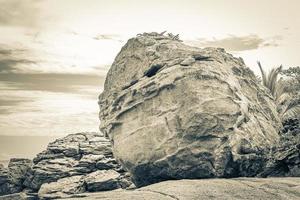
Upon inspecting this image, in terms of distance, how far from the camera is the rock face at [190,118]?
14.2 m

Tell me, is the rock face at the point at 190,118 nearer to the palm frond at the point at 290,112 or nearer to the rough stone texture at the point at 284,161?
the rough stone texture at the point at 284,161

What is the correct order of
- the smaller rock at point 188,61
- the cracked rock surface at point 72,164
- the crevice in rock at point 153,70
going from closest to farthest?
the smaller rock at point 188,61 → the crevice in rock at point 153,70 → the cracked rock surface at point 72,164

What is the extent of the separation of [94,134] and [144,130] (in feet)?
21.7

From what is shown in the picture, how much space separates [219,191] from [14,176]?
531 inches

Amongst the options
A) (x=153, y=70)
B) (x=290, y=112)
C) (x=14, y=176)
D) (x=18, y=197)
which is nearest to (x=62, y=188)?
(x=18, y=197)

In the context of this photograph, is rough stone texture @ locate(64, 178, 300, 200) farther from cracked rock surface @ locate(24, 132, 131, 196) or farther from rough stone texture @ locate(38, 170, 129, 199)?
cracked rock surface @ locate(24, 132, 131, 196)

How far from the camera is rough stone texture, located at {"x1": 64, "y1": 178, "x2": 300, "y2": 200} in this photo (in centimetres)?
1110

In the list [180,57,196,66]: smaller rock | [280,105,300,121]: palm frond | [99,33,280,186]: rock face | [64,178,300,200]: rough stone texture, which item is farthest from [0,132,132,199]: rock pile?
[280,105,300,121]: palm frond

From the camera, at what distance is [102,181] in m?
17.7

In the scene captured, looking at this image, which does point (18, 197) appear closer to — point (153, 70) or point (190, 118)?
point (153, 70)

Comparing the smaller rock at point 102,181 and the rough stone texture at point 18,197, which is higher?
the smaller rock at point 102,181

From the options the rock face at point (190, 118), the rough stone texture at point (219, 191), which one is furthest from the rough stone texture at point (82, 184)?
the rough stone texture at point (219, 191)

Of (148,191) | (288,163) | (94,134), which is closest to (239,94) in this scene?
(288,163)

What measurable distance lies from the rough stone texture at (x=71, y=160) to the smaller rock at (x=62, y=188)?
0.42 metres
